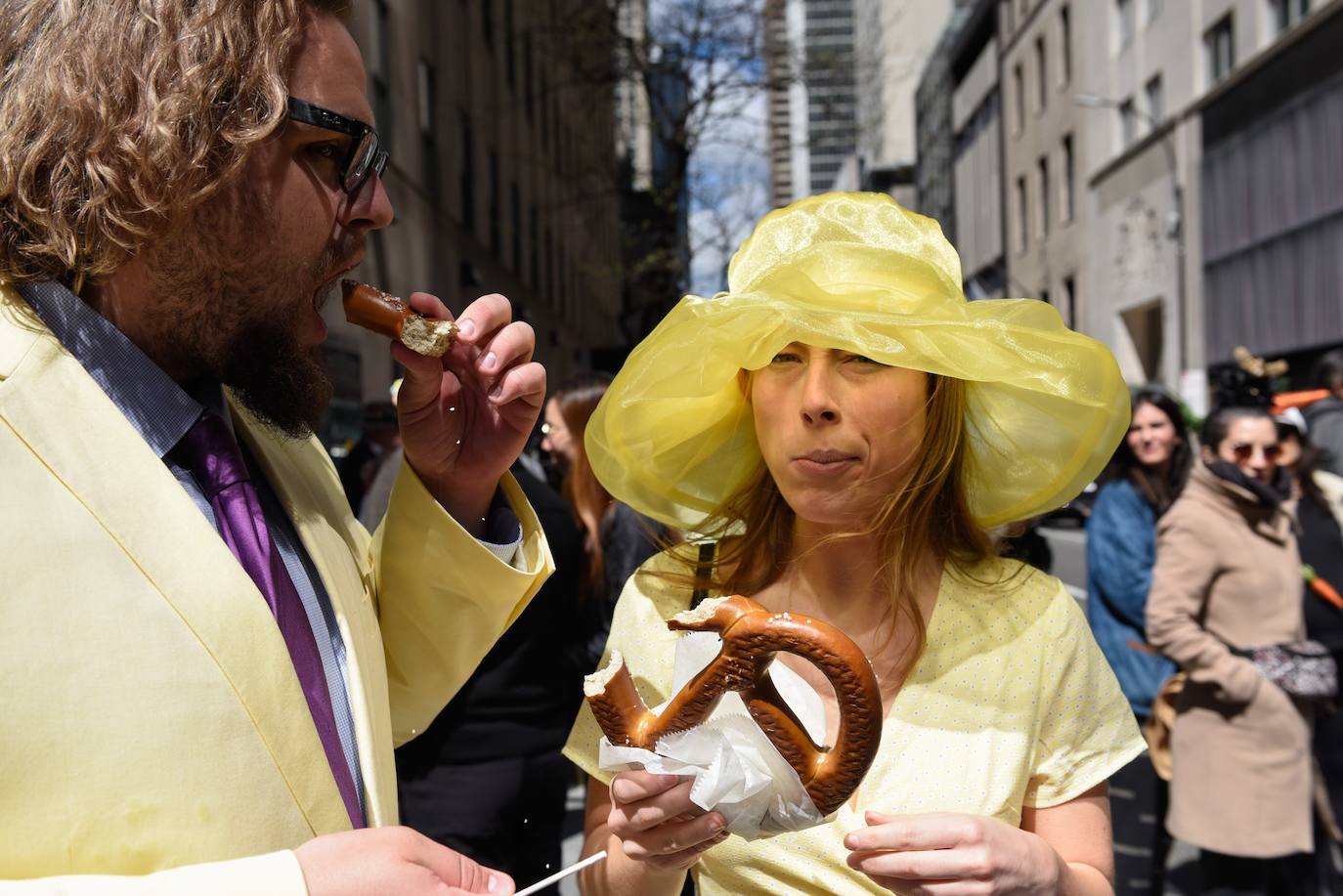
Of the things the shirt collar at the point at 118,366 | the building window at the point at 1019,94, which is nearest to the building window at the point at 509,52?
the shirt collar at the point at 118,366

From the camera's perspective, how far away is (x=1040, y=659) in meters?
1.78

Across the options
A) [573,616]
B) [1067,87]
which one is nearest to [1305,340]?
[1067,87]

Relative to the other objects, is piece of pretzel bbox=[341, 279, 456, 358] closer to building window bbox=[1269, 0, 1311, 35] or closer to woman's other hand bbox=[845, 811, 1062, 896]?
woman's other hand bbox=[845, 811, 1062, 896]

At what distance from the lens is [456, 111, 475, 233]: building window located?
18.7 meters

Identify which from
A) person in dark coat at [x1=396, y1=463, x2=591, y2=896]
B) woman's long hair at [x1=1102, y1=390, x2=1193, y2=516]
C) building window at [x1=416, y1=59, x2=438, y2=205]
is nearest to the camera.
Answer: person in dark coat at [x1=396, y1=463, x2=591, y2=896]

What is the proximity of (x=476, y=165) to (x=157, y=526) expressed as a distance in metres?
19.0

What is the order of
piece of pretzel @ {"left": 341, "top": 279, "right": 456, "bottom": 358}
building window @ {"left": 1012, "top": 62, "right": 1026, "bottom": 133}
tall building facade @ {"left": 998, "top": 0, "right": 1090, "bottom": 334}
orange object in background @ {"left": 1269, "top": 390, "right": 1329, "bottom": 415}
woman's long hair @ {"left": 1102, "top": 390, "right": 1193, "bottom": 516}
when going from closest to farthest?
piece of pretzel @ {"left": 341, "top": 279, "right": 456, "bottom": 358} < woman's long hair @ {"left": 1102, "top": 390, "right": 1193, "bottom": 516} < orange object in background @ {"left": 1269, "top": 390, "right": 1329, "bottom": 415} < tall building facade @ {"left": 998, "top": 0, "right": 1090, "bottom": 334} < building window @ {"left": 1012, "top": 62, "right": 1026, "bottom": 133}

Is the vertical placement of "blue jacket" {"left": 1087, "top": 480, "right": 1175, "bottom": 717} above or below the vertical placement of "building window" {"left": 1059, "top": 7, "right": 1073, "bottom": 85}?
below

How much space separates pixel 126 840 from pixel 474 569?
652 mm

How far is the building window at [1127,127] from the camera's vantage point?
102 ft

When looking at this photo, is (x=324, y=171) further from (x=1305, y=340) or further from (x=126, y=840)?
(x=1305, y=340)

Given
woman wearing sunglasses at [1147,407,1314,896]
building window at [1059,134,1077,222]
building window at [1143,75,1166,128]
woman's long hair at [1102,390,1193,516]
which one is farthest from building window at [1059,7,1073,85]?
woman wearing sunglasses at [1147,407,1314,896]

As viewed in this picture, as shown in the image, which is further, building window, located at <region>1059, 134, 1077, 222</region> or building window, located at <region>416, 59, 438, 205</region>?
building window, located at <region>1059, 134, 1077, 222</region>

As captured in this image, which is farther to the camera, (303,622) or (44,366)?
(303,622)
